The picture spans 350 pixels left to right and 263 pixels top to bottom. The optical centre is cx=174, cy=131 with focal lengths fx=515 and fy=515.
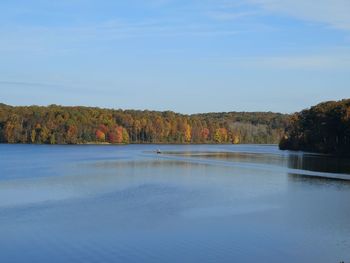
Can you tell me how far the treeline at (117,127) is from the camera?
429 ft

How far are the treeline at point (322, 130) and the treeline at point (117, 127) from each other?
56.8 m

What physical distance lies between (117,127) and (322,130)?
78386mm

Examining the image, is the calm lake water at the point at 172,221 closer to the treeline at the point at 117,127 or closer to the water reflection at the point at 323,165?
the water reflection at the point at 323,165

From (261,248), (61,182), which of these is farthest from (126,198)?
(261,248)

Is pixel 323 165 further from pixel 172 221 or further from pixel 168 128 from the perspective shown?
pixel 168 128

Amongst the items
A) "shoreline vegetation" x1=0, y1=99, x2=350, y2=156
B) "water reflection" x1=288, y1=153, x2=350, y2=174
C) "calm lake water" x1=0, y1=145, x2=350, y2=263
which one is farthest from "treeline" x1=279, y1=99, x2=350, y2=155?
"calm lake water" x1=0, y1=145, x2=350, y2=263

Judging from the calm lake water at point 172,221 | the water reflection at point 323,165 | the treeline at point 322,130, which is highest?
the treeline at point 322,130

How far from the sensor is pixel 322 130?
3125 inches

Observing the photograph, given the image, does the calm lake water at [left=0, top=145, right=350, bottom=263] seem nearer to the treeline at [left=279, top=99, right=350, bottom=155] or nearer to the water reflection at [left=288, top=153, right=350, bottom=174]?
the water reflection at [left=288, top=153, right=350, bottom=174]

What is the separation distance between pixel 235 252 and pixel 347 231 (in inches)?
201

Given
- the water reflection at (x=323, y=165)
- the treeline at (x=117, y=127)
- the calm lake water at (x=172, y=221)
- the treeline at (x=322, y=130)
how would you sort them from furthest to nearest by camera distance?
the treeline at (x=117, y=127) → the treeline at (x=322, y=130) → the water reflection at (x=323, y=165) → the calm lake water at (x=172, y=221)

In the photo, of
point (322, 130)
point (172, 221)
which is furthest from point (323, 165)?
point (172, 221)

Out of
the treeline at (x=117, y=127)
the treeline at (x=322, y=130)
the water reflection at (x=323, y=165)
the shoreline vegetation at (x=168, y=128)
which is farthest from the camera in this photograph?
the treeline at (x=117, y=127)

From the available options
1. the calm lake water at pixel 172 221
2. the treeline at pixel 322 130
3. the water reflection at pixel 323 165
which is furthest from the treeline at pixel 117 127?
the calm lake water at pixel 172 221
